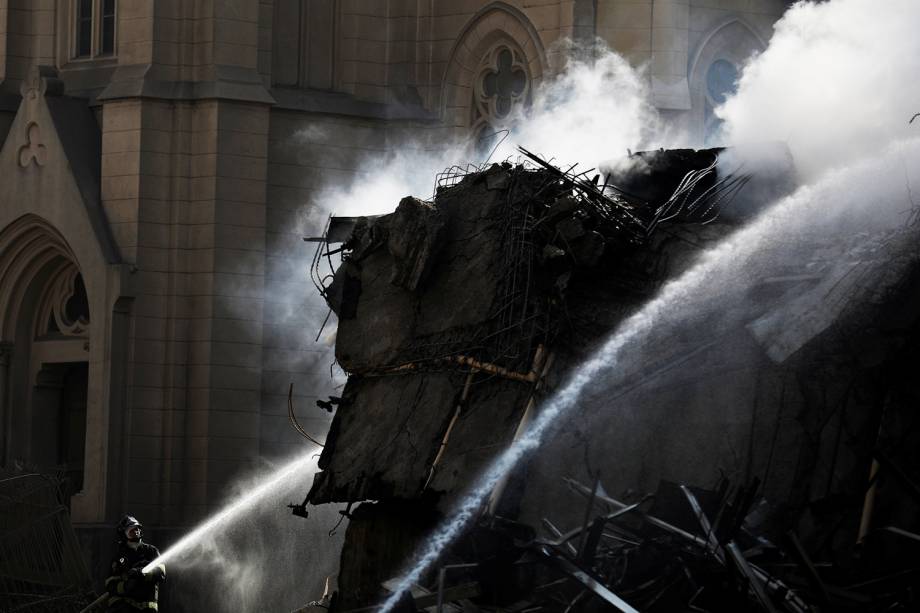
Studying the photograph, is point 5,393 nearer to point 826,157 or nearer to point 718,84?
point 718,84

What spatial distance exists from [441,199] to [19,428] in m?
18.0

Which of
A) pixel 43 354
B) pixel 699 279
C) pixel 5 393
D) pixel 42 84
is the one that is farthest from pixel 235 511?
pixel 699 279

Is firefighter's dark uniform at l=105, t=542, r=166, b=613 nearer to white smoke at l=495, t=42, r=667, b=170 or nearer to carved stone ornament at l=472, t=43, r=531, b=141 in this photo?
white smoke at l=495, t=42, r=667, b=170

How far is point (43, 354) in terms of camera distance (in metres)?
31.3

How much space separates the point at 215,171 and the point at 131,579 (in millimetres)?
11948

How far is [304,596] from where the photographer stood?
2702 cm

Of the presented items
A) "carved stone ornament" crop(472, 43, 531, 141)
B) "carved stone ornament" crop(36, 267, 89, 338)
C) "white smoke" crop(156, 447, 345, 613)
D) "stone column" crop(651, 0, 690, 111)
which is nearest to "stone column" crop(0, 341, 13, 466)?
"carved stone ornament" crop(36, 267, 89, 338)

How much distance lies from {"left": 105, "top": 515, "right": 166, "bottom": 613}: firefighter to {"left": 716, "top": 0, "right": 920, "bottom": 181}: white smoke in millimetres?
7361

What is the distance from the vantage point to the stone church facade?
28.4 metres

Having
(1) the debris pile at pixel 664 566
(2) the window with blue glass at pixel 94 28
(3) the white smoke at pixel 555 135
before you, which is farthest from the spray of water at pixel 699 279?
(2) the window with blue glass at pixel 94 28

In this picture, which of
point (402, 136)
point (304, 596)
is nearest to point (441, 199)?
point (304, 596)

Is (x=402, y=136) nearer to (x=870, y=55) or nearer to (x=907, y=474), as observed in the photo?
(x=870, y=55)

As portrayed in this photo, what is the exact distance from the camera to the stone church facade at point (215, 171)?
28.4 metres

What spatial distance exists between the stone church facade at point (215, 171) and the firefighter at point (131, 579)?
398 inches
